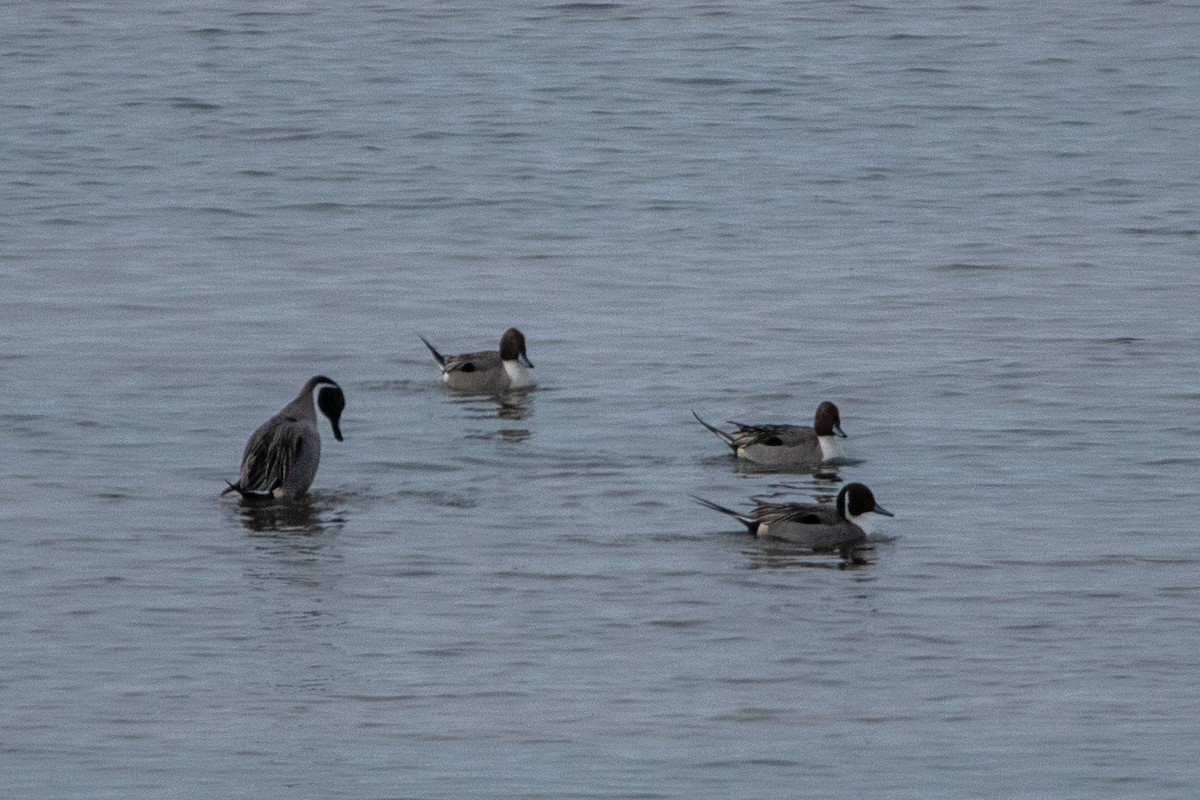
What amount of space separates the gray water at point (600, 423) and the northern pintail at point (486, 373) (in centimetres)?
24

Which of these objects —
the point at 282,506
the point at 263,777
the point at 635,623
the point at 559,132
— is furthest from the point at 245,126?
the point at 263,777

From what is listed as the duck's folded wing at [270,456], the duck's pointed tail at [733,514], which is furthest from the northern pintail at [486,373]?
the duck's pointed tail at [733,514]

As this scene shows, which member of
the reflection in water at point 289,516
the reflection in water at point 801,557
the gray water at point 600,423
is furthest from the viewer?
the reflection in water at point 289,516

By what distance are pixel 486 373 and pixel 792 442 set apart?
126 inches

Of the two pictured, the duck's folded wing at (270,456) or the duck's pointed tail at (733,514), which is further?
the duck's folded wing at (270,456)

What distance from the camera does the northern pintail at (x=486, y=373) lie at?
60.1ft

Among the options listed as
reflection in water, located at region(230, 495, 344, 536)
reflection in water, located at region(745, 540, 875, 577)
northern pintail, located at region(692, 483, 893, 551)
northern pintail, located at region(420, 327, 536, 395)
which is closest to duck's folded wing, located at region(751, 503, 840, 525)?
northern pintail, located at region(692, 483, 893, 551)

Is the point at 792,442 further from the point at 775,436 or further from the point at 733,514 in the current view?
the point at 733,514

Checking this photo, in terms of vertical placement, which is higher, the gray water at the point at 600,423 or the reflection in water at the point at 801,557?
the gray water at the point at 600,423

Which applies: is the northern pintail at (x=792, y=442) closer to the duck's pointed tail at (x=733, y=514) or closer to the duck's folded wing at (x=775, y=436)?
the duck's folded wing at (x=775, y=436)

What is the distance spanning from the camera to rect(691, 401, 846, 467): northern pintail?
52.2 feet

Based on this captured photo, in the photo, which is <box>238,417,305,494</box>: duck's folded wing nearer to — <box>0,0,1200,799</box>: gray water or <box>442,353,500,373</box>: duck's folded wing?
<box>0,0,1200,799</box>: gray water

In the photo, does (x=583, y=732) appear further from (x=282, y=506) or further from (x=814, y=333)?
(x=814, y=333)

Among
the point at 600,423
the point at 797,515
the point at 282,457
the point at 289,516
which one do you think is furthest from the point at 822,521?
the point at 600,423
